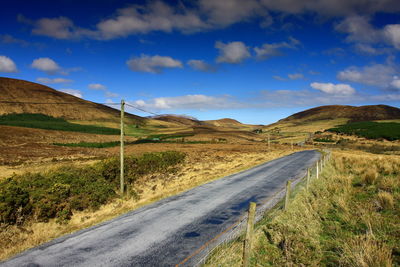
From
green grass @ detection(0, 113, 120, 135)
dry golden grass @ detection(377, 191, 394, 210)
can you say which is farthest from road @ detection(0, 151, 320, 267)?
green grass @ detection(0, 113, 120, 135)

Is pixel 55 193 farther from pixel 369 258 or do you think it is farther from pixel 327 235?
pixel 369 258

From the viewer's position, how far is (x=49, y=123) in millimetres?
122062

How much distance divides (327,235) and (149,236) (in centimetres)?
656

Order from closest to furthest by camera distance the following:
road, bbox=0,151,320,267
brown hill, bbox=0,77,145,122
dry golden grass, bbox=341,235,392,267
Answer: dry golden grass, bbox=341,235,392,267 → road, bbox=0,151,320,267 → brown hill, bbox=0,77,145,122

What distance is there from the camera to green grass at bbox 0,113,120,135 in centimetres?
11295

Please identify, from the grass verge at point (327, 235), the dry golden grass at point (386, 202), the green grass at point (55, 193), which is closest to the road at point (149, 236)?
the grass verge at point (327, 235)

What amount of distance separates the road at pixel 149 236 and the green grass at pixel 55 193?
366cm

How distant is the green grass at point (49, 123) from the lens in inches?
4447

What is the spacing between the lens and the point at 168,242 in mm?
8391

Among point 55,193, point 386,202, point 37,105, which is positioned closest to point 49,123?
point 37,105

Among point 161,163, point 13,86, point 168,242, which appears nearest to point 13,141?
point 161,163

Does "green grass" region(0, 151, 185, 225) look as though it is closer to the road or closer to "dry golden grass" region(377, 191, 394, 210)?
the road

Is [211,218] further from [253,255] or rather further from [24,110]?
[24,110]

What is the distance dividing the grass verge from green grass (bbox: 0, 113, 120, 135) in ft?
390
